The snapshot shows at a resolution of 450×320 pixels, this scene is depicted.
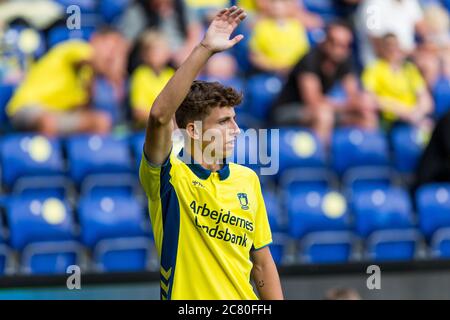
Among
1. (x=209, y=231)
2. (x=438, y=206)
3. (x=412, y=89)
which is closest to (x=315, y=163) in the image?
(x=438, y=206)

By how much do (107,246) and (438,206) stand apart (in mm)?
2933

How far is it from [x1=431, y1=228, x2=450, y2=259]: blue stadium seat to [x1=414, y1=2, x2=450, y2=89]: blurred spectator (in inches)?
90.3

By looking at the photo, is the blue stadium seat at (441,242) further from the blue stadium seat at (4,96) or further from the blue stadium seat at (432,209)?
the blue stadium seat at (4,96)

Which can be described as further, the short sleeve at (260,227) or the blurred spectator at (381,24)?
the blurred spectator at (381,24)

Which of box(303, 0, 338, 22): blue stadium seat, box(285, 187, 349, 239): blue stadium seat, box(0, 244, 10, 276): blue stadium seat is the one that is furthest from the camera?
box(303, 0, 338, 22): blue stadium seat

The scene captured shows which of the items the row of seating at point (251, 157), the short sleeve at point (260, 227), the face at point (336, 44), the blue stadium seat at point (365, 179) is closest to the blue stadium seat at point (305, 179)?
the row of seating at point (251, 157)

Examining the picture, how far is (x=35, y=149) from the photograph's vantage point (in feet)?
26.8

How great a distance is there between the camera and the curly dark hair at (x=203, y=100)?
4.21m

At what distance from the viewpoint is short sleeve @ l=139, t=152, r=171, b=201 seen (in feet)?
13.6

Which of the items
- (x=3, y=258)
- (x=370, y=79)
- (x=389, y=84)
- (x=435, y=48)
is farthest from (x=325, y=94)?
(x=3, y=258)

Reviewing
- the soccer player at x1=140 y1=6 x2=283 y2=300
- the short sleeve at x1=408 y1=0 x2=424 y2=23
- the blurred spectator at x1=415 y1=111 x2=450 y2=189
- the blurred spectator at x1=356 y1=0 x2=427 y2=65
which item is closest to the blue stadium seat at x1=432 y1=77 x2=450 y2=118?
the blurred spectator at x1=356 y1=0 x2=427 y2=65

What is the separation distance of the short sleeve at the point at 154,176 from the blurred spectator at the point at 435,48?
21.8 feet

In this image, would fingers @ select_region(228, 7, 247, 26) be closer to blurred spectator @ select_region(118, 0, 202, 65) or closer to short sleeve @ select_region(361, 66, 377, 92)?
blurred spectator @ select_region(118, 0, 202, 65)

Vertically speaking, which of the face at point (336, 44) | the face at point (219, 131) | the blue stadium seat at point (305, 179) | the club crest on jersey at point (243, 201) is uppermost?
the face at point (336, 44)
